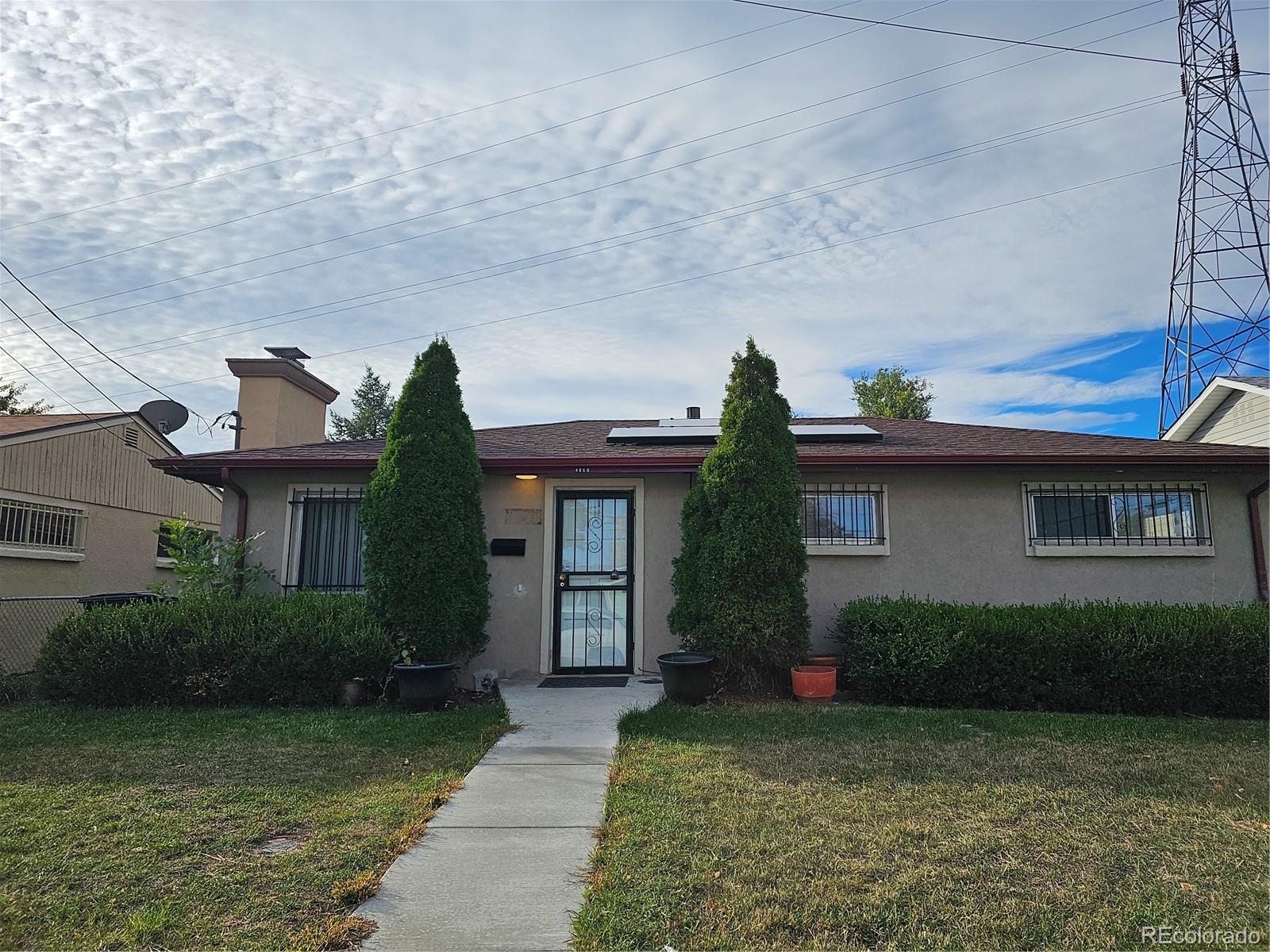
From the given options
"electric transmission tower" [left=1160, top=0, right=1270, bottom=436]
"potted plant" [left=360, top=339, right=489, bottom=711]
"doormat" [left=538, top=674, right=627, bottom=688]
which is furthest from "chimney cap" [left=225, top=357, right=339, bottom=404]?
"electric transmission tower" [left=1160, top=0, right=1270, bottom=436]

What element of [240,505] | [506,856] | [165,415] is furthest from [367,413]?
[506,856]

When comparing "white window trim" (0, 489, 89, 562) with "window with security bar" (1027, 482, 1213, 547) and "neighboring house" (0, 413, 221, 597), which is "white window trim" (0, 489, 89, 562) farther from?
"window with security bar" (1027, 482, 1213, 547)

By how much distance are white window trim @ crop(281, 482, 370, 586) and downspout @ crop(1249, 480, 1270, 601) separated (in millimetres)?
9907

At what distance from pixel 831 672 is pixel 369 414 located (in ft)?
137

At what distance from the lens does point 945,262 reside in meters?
9.91

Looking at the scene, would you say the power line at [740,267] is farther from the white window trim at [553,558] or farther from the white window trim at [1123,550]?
the white window trim at [1123,550]

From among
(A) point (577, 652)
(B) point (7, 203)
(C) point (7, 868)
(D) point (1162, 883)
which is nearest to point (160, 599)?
(A) point (577, 652)

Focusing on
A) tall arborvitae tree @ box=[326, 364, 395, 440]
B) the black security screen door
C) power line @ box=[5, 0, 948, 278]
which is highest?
tall arborvitae tree @ box=[326, 364, 395, 440]

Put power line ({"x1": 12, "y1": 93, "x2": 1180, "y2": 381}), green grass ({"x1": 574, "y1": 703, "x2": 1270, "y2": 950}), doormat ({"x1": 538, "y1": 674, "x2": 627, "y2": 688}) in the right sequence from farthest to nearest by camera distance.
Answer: power line ({"x1": 12, "y1": 93, "x2": 1180, "y2": 381}), doormat ({"x1": 538, "y1": 674, "x2": 627, "y2": 688}), green grass ({"x1": 574, "y1": 703, "x2": 1270, "y2": 950})

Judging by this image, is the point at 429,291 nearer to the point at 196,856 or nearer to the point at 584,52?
the point at 584,52

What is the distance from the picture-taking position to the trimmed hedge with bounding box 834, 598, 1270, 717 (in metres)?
6.54

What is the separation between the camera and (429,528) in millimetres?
7449

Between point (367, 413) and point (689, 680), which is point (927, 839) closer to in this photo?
point (689, 680)

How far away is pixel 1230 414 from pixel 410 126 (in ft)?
42.1
